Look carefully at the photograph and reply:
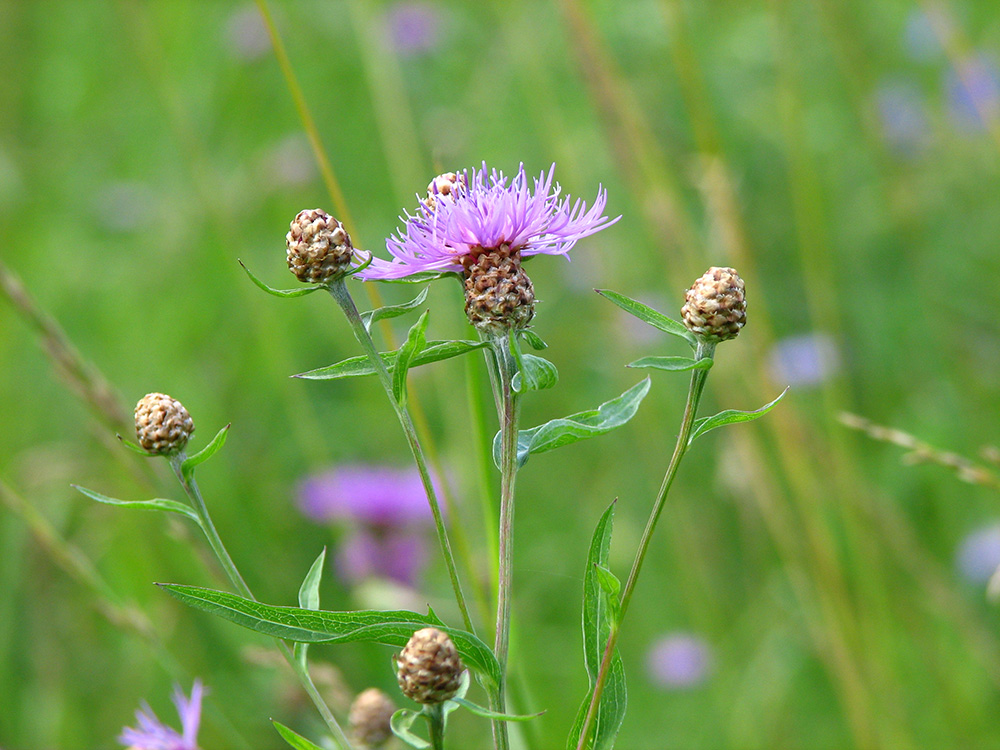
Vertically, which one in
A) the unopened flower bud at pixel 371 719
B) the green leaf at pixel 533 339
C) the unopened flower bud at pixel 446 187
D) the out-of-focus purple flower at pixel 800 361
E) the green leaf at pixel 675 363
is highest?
the unopened flower bud at pixel 446 187

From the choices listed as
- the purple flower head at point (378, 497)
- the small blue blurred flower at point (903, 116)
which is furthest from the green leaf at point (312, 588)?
the small blue blurred flower at point (903, 116)

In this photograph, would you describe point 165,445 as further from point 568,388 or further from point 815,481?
point 568,388

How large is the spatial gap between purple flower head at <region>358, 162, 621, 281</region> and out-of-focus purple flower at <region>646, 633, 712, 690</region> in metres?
1.32

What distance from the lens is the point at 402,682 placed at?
0.54 m

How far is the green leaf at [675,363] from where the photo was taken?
22.4 inches

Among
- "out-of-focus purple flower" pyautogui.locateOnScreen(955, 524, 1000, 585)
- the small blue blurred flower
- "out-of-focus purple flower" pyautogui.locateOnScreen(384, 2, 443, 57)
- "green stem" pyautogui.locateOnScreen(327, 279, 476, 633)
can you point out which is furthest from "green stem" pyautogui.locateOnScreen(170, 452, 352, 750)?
"out-of-focus purple flower" pyautogui.locateOnScreen(384, 2, 443, 57)

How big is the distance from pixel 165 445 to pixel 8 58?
3.07 m

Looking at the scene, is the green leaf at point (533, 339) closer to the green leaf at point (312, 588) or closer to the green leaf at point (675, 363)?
the green leaf at point (675, 363)

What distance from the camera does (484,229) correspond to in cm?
66

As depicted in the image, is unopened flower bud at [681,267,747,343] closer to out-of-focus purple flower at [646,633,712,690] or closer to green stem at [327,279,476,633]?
green stem at [327,279,476,633]

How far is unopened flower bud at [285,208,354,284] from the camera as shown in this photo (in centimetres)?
62

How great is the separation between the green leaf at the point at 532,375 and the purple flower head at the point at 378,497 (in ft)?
4.05

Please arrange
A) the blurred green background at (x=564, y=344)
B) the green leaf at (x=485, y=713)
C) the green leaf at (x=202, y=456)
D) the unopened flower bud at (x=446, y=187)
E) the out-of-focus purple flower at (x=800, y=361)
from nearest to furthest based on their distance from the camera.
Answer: the green leaf at (x=485, y=713) → the green leaf at (x=202, y=456) → the unopened flower bud at (x=446, y=187) → the blurred green background at (x=564, y=344) → the out-of-focus purple flower at (x=800, y=361)

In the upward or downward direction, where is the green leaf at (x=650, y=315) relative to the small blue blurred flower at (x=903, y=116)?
upward
